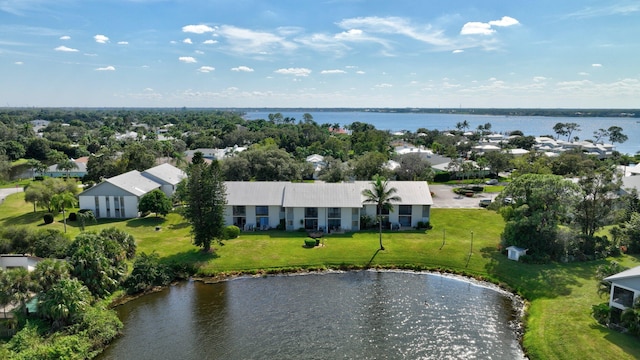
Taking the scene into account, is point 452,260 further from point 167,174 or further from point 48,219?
point 48,219

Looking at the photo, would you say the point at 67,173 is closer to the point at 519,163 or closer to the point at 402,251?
the point at 402,251

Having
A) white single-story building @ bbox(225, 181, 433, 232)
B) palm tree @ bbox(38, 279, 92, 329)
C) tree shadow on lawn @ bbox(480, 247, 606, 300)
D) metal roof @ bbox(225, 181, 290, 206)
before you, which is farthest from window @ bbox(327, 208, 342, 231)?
palm tree @ bbox(38, 279, 92, 329)

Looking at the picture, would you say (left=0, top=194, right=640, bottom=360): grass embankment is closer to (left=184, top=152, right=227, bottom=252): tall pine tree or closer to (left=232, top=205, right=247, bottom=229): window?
(left=184, top=152, right=227, bottom=252): tall pine tree

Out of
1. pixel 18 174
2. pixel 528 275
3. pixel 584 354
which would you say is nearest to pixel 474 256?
pixel 528 275

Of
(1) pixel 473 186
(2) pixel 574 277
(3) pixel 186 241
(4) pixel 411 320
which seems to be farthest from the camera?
(1) pixel 473 186

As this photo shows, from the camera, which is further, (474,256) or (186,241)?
(186,241)

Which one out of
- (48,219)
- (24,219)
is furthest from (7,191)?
(48,219)
